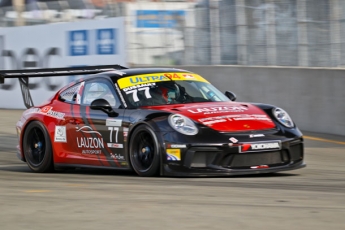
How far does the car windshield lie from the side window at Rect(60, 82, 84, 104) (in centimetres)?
68

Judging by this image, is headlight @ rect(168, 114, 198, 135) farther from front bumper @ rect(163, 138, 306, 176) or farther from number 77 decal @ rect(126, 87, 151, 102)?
number 77 decal @ rect(126, 87, 151, 102)

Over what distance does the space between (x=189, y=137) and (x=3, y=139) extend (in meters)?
6.92

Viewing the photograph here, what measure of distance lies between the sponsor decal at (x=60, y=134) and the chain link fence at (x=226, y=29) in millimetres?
5521

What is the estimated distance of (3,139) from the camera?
14.1 m

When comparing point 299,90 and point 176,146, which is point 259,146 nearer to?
point 176,146

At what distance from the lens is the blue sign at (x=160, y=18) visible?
17344 mm

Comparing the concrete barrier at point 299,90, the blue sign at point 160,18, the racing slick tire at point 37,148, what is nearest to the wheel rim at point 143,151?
the racing slick tire at point 37,148

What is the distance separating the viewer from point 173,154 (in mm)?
7910

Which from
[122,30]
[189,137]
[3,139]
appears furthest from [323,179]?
[122,30]

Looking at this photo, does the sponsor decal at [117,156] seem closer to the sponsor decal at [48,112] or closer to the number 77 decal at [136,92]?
the number 77 decal at [136,92]

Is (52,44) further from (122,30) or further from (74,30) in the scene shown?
(122,30)


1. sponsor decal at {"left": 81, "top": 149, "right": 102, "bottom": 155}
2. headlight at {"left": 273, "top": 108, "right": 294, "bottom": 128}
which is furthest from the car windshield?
headlight at {"left": 273, "top": 108, "right": 294, "bottom": 128}

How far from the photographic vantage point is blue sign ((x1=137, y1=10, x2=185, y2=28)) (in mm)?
17344

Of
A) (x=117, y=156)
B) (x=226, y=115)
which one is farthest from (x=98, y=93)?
(x=226, y=115)
